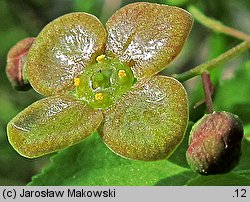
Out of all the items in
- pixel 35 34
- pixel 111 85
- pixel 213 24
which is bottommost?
pixel 35 34

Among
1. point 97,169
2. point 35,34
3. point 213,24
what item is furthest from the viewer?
point 35,34

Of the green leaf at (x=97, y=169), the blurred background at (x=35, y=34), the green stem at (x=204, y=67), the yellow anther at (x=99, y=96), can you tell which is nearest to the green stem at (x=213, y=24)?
the blurred background at (x=35, y=34)

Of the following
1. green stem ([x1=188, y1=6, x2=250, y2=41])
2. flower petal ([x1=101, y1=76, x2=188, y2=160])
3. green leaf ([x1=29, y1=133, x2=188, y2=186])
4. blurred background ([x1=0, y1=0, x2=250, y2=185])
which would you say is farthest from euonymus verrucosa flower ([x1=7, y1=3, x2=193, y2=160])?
blurred background ([x1=0, y1=0, x2=250, y2=185])

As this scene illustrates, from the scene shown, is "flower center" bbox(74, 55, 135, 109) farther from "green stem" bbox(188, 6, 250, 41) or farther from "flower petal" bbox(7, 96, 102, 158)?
"green stem" bbox(188, 6, 250, 41)

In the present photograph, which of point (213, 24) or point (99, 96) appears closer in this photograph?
point (99, 96)

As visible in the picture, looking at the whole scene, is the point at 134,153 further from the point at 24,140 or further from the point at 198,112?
the point at 198,112

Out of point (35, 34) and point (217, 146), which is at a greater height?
point (217, 146)

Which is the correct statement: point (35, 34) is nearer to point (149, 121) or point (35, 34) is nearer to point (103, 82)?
point (103, 82)

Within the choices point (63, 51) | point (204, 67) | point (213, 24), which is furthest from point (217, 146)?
point (213, 24)
